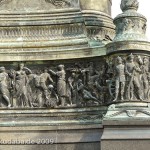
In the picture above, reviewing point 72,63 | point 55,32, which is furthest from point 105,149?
point 55,32

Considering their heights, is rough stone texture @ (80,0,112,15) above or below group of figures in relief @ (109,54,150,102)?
above

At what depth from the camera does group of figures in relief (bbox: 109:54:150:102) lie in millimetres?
15062

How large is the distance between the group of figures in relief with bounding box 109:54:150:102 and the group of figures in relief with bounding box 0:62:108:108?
698 millimetres

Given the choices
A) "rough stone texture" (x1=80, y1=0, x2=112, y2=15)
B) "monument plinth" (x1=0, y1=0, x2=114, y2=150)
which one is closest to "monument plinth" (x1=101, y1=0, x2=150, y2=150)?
"monument plinth" (x1=0, y1=0, x2=114, y2=150)

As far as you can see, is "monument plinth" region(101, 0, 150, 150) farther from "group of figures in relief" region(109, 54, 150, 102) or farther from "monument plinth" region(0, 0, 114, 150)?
"monument plinth" region(0, 0, 114, 150)

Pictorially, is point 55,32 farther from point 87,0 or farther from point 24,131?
point 24,131

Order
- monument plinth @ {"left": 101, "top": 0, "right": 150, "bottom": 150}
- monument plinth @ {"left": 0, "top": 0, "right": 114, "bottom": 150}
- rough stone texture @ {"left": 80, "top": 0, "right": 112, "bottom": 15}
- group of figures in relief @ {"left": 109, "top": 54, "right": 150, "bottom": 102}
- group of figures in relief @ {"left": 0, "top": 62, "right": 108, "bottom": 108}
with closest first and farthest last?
1. monument plinth @ {"left": 101, "top": 0, "right": 150, "bottom": 150}
2. group of figures in relief @ {"left": 109, "top": 54, "right": 150, "bottom": 102}
3. monument plinth @ {"left": 0, "top": 0, "right": 114, "bottom": 150}
4. group of figures in relief @ {"left": 0, "top": 62, "right": 108, "bottom": 108}
5. rough stone texture @ {"left": 80, "top": 0, "right": 112, "bottom": 15}

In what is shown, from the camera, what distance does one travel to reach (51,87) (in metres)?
15.9

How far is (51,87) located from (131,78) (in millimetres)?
1940

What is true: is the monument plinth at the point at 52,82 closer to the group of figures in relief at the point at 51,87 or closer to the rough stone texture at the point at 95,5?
the group of figures in relief at the point at 51,87

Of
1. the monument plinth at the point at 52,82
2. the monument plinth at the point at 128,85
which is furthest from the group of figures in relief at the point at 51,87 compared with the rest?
the monument plinth at the point at 128,85

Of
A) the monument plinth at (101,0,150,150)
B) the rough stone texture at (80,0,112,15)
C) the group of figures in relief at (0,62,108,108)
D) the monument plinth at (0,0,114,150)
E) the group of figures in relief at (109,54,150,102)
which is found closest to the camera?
the monument plinth at (101,0,150,150)

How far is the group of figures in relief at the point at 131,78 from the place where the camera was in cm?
1506

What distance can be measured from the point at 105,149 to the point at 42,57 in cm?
290
